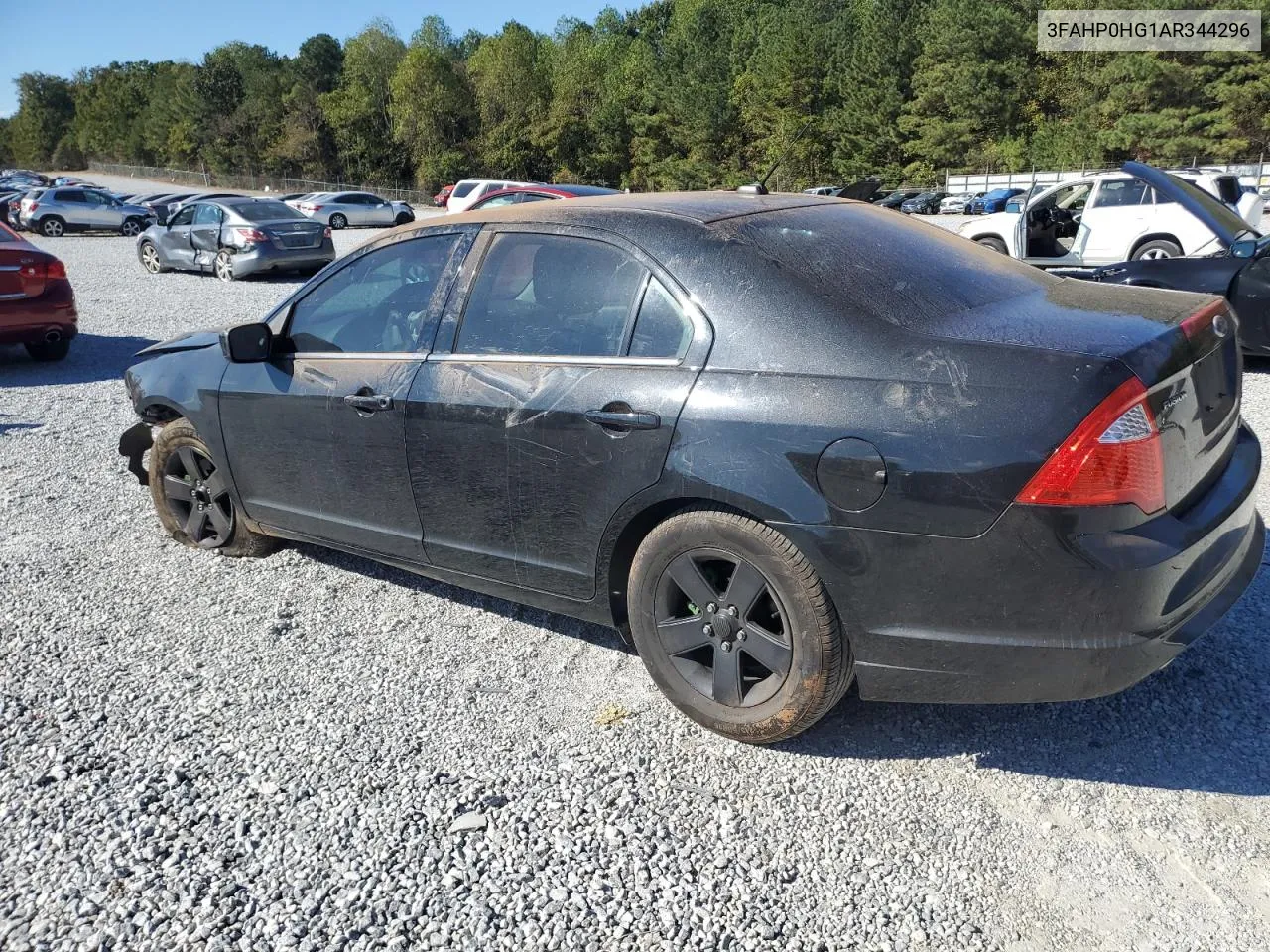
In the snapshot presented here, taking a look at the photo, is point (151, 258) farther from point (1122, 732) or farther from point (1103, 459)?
point (1103, 459)

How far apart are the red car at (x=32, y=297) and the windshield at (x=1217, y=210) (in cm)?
1027

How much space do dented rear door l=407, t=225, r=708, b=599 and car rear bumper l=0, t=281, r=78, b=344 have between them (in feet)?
25.0

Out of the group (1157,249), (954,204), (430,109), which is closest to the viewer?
(1157,249)

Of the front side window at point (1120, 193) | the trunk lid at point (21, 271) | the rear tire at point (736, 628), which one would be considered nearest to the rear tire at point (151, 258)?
the trunk lid at point (21, 271)

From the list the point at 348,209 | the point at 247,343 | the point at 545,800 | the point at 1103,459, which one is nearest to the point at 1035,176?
the point at 348,209

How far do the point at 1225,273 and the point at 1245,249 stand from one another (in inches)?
10.1

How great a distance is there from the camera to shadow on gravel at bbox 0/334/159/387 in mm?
9305

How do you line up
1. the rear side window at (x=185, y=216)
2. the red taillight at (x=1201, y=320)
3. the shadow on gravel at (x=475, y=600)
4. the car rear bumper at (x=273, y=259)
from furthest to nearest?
the rear side window at (x=185, y=216) < the car rear bumper at (x=273, y=259) < the shadow on gravel at (x=475, y=600) < the red taillight at (x=1201, y=320)

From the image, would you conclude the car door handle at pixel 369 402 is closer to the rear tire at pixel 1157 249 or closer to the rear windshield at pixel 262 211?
the rear tire at pixel 1157 249

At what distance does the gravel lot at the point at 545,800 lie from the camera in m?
2.32

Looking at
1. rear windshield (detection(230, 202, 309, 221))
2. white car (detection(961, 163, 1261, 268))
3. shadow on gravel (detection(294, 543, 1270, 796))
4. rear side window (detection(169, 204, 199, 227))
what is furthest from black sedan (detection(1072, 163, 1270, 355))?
rear side window (detection(169, 204, 199, 227))

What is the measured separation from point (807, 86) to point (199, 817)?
258 feet

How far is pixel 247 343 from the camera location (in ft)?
12.9

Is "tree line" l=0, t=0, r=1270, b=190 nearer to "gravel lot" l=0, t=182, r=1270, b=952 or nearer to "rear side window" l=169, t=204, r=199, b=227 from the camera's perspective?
"rear side window" l=169, t=204, r=199, b=227
